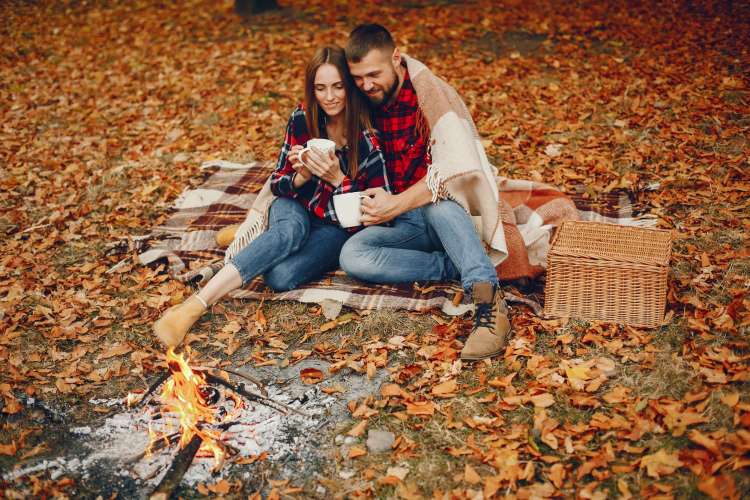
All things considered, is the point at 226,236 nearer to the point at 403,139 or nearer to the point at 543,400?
the point at 403,139

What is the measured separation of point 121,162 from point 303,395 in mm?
4204

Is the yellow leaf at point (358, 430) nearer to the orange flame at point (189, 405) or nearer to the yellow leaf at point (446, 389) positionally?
the yellow leaf at point (446, 389)

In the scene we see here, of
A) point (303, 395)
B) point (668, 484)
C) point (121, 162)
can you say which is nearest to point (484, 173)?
point (303, 395)

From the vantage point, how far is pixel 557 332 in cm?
391

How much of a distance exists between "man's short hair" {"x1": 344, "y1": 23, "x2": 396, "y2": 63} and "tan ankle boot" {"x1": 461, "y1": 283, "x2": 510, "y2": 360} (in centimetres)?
153

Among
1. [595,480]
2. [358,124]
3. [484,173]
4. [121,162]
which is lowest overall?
[595,480]

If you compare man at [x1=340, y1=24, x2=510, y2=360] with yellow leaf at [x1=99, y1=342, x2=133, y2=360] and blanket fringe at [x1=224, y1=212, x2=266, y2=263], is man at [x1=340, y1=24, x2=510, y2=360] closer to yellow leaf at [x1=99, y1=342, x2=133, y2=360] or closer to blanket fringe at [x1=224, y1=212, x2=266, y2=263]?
blanket fringe at [x1=224, y1=212, x2=266, y2=263]

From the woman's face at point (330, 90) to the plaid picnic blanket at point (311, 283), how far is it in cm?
119

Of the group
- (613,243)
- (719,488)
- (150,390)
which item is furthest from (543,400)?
(150,390)

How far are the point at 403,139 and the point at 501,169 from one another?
1.92 metres

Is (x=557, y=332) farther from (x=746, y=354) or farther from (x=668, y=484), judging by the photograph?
(x=668, y=484)

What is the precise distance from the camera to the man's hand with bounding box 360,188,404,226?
13.7ft

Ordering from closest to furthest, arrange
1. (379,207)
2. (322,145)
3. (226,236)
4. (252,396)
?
1. (252,396)
2. (322,145)
3. (379,207)
4. (226,236)

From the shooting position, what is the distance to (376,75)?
409 cm
